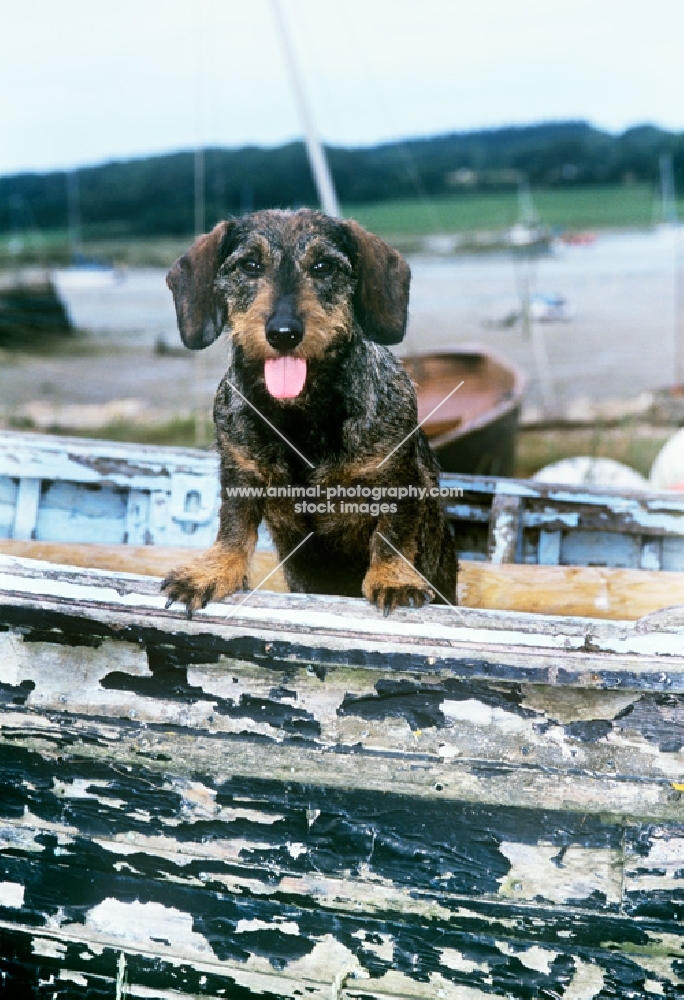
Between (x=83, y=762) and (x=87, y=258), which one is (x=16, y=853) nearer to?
(x=83, y=762)

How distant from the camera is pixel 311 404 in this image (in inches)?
98.2

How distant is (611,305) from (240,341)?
8.33 meters

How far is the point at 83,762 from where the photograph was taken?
2623 millimetres

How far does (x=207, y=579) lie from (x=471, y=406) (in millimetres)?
2873

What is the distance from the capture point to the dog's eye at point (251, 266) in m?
2.31

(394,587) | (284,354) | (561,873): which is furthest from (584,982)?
(284,354)

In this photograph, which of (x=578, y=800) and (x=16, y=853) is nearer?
(x=578, y=800)

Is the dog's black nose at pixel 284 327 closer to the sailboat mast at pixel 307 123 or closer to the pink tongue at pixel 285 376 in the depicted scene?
the pink tongue at pixel 285 376

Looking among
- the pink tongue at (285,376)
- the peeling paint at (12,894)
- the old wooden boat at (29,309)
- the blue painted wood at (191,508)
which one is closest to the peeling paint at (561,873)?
the pink tongue at (285,376)

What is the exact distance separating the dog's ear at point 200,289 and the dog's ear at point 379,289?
308 millimetres

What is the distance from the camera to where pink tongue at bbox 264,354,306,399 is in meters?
2.28

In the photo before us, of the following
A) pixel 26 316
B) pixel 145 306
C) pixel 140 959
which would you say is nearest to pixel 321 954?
pixel 140 959

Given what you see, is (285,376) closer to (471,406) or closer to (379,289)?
(379,289)

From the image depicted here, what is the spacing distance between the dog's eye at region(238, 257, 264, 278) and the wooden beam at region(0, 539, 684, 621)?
51.1 inches
